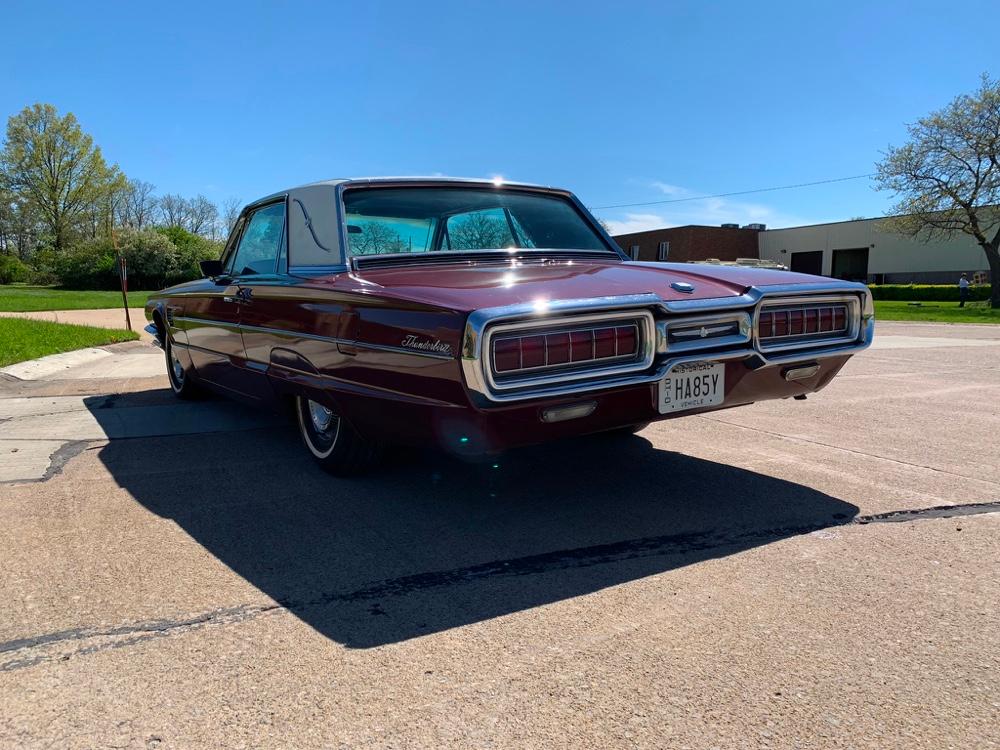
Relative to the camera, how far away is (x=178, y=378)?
662 cm

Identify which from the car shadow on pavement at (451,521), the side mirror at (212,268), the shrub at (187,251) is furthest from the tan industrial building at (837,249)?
the car shadow on pavement at (451,521)

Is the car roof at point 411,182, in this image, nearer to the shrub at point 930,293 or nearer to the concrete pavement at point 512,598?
the concrete pavement at point 512,598

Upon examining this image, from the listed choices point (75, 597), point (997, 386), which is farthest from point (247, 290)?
point (997, 386)

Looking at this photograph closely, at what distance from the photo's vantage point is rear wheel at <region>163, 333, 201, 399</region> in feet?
20.9

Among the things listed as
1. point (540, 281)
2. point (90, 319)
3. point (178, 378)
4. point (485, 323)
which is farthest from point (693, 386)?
point (90, 319)

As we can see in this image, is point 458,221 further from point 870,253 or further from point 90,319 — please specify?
point 870,253

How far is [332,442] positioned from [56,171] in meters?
54.0

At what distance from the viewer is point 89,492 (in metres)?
3.83

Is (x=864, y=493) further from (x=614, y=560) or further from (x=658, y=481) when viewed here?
(x=614, y=560)

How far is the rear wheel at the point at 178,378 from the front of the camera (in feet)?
20.9

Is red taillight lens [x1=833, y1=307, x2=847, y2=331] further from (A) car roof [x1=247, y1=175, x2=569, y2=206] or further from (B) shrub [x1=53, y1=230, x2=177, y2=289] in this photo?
(B) shrub [x1=53, y1=230, x2=177, y2=289]

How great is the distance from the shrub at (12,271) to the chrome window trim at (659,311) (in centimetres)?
5424

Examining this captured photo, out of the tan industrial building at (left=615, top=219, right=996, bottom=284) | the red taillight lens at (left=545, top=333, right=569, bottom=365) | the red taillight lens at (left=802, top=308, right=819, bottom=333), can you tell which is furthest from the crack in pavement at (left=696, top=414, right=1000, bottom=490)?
the tan industrial building at (left=615, top=219, right=996, bottom=284)

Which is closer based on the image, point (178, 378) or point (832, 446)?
point (832, 446)
